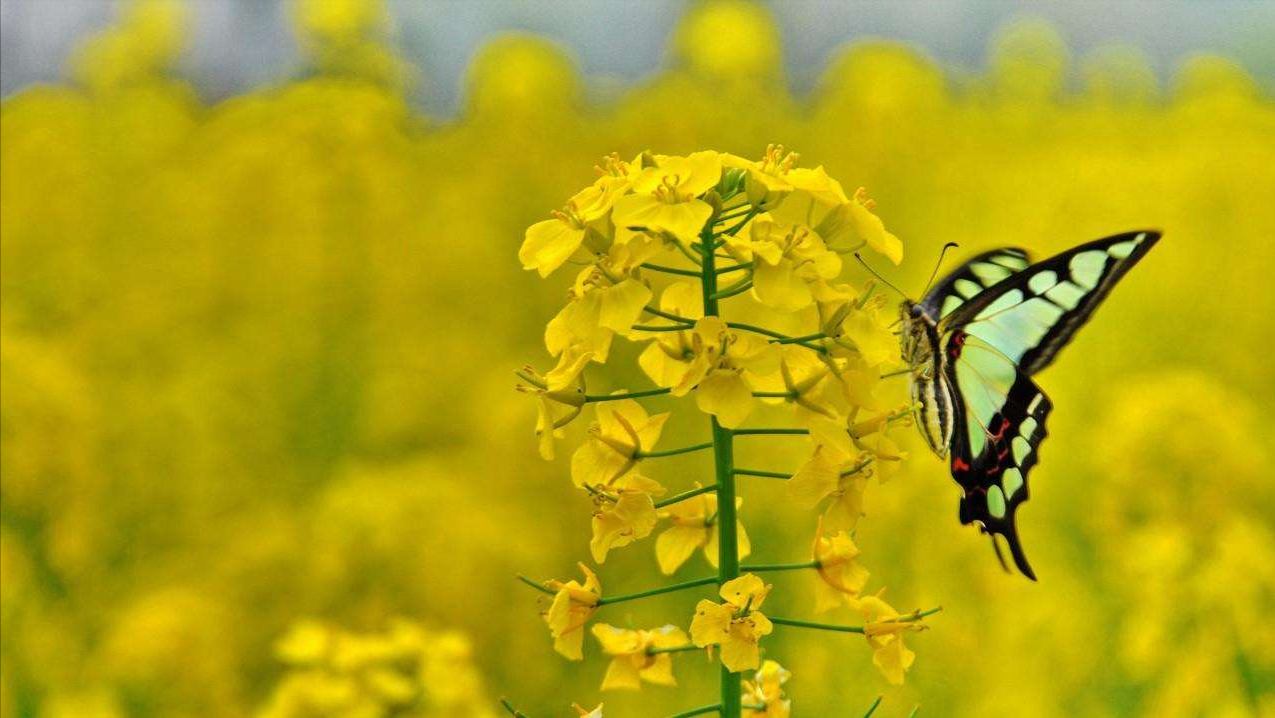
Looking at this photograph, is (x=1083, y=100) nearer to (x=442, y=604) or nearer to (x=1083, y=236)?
(x=1083, y=236)

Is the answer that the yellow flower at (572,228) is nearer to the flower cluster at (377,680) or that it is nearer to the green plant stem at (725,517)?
the green plant stem at (725,517)

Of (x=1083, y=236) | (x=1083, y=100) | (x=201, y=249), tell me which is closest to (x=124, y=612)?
(x=201, y=249)

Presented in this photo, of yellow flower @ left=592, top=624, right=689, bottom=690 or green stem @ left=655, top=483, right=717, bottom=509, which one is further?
yellow flower @ left=592, top=624, right=689, bottom=690

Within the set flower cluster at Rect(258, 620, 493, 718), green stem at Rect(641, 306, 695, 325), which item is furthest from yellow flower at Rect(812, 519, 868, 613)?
flower cluster at Rect(258, 620, 493, 718)

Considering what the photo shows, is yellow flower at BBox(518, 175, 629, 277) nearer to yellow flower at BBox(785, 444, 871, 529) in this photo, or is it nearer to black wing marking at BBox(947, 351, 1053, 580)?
yellow flower at BBox(785, 444, 871, 529)

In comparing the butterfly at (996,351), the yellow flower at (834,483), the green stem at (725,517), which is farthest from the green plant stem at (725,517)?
the butterfly at (996,351)

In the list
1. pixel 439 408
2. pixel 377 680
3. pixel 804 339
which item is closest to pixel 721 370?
pixel 804 339

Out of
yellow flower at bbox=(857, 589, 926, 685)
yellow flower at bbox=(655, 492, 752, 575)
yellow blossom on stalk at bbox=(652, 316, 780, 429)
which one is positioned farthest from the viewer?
yellow flower at bbox=(655, 492, 752, 575)
